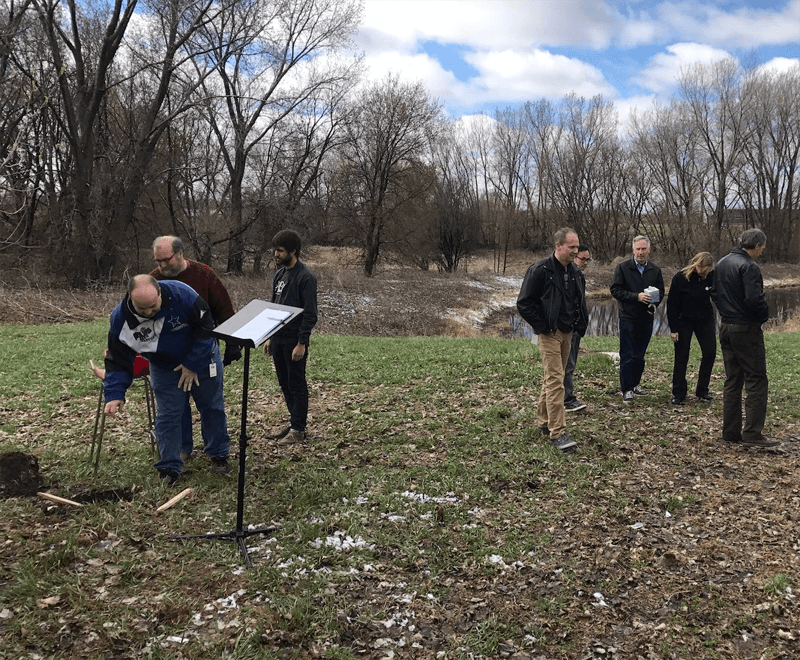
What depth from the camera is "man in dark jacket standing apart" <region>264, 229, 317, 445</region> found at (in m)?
5.68

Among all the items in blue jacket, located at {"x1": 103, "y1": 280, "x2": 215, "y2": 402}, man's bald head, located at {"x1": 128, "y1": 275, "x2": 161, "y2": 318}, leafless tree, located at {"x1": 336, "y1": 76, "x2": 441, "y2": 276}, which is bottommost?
blue jacket, located at {"x1": 103, "y1": 280, "x2": 215, "y2": 402}

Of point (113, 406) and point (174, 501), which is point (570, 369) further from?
point (113, 406)

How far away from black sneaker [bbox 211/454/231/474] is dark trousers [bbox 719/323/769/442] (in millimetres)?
5103

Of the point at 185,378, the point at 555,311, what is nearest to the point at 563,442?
the point at 555,311

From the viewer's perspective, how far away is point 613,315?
25.5m

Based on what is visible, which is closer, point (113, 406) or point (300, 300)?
point (113, 406)

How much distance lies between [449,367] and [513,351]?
209 centimetres

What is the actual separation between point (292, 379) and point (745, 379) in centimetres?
482

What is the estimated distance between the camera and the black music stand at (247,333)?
3746mm

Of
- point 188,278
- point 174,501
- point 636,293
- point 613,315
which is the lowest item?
point 174,501

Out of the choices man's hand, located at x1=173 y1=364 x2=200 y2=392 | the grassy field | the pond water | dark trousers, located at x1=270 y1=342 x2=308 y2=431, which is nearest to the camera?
the grassy field

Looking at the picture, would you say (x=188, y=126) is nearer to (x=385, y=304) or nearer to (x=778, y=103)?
(x=385, y=304)

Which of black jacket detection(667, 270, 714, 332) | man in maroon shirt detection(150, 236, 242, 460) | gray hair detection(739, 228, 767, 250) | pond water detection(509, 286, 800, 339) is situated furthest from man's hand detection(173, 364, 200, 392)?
pond water detection(509, 286, 800, 339)

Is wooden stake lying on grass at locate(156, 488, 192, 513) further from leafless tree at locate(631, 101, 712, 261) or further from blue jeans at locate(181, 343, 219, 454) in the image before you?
leafless tree at locate(631, 101, 712, 261)
